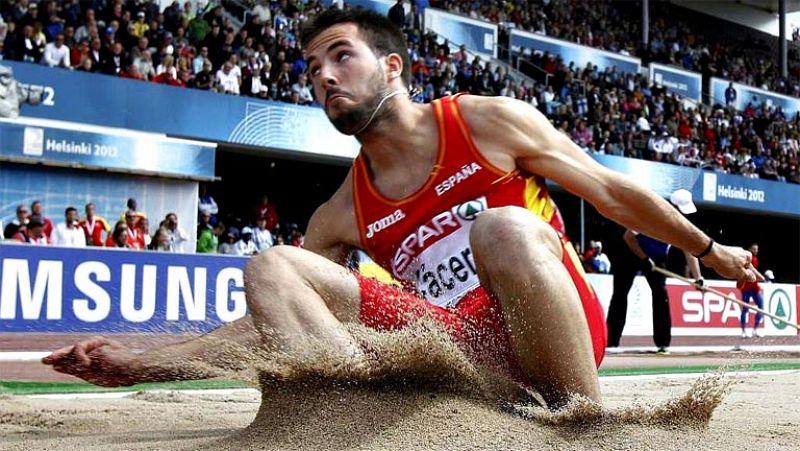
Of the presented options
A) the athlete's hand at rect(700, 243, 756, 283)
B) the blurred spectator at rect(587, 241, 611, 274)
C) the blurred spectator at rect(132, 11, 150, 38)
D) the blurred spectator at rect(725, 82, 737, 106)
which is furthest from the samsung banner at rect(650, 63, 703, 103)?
the athlete's hand at rect(700, 243, 756, 283)

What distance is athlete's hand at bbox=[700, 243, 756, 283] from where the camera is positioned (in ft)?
12.0

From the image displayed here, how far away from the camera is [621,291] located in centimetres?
1227

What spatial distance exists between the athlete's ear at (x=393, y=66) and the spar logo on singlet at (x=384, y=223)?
51 cm

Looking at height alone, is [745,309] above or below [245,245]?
below

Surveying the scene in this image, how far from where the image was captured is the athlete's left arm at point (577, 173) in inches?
140

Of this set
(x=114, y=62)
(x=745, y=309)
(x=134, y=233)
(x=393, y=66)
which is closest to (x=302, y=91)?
(x=114, y=62)

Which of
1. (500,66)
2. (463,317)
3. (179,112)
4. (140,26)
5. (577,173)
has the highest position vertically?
(500,66)

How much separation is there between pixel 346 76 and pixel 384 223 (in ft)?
1.78

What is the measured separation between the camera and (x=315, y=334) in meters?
3.11

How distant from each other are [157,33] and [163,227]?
4204 millimetres

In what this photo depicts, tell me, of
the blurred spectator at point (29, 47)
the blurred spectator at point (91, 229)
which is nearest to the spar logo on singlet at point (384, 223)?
the blurred spectator at point (91, 229)

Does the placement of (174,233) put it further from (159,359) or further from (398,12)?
(159,359)

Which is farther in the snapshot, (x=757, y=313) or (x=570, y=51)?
(x=570, y=51)

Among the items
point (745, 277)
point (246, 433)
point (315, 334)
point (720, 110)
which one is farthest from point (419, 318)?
point (720, 110)
